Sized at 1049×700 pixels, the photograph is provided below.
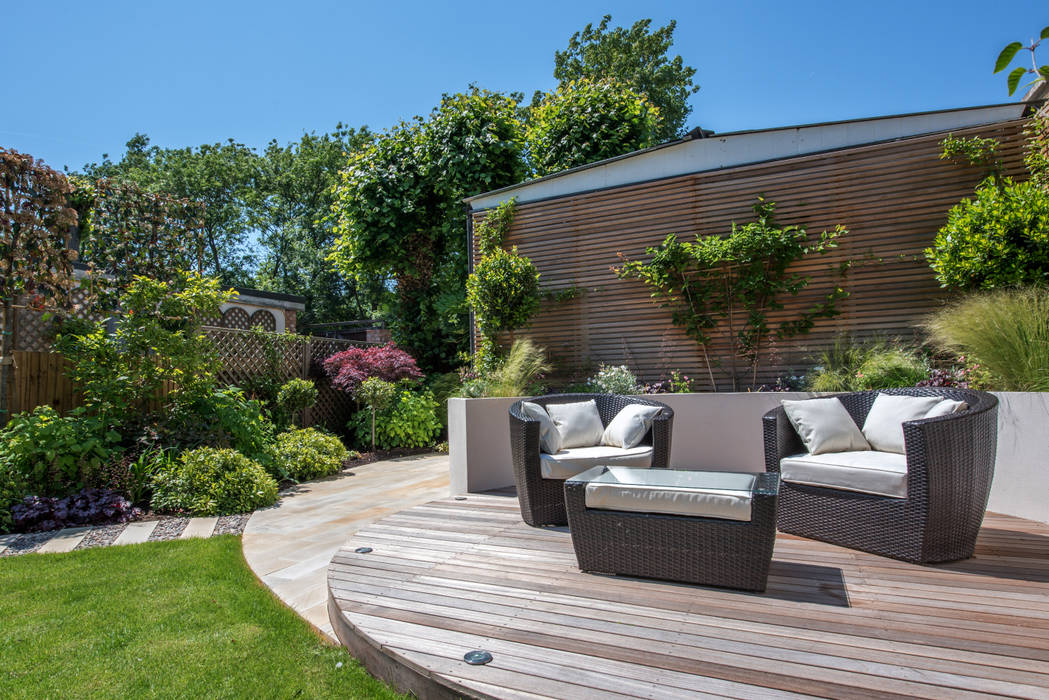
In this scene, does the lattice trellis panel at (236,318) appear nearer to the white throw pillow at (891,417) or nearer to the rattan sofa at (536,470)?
the rattan sofa at (536,470)

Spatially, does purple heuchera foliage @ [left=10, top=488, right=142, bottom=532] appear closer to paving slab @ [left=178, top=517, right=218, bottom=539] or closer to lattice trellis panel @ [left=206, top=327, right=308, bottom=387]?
paving slab @ [left=178, top=517, right=218, bottom=539]

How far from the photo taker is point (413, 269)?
31.8ft

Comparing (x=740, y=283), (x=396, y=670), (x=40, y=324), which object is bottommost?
(x=396, y=670)

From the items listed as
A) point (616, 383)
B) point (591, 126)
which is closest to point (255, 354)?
point (616, 383)

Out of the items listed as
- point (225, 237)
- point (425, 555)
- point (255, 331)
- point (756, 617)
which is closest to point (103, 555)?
point (425, 555)

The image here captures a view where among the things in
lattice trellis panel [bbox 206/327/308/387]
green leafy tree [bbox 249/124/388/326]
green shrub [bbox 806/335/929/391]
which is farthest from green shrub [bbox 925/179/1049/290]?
green leafy tree [bbox 249/124/388/326]

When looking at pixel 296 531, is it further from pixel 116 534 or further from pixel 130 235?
pixel 130 235

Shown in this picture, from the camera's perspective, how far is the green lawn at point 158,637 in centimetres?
184

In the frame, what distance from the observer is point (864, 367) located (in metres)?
4.39

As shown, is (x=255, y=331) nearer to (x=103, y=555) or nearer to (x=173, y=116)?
(x=103, y=555)

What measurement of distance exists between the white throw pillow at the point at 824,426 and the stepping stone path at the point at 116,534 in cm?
363

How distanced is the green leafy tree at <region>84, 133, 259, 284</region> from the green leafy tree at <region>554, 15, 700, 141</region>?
1185 cm

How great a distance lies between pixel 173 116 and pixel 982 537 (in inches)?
745

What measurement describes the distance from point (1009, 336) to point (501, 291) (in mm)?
4360
